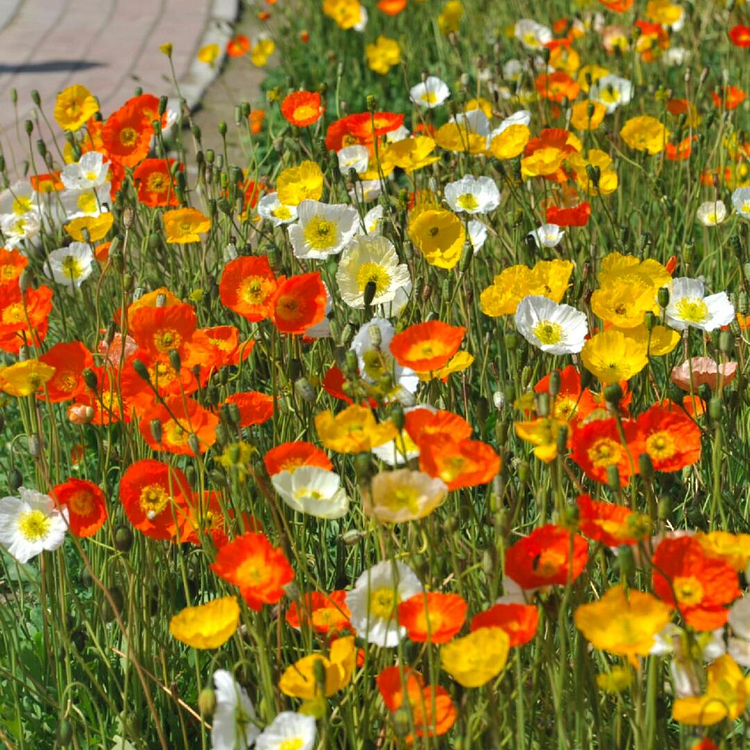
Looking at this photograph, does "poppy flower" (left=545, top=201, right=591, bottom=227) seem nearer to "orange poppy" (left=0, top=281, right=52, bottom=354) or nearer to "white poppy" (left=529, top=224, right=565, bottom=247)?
"white poppy" (left=529, top=224, right=565, bottom=247)

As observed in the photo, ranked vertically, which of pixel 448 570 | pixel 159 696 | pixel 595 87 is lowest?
pixel 159 696

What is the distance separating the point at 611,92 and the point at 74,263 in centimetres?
169

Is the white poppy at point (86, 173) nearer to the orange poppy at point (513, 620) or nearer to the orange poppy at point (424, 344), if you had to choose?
the orange poppy at point (424, 344)

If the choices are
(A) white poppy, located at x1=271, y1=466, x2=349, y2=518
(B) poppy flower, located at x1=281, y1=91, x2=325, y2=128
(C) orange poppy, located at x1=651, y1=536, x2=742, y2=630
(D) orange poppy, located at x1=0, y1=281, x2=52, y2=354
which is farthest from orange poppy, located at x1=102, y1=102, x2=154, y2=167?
(C) orange poppy, located at x1=651, y1=536, x2=742, y2=630

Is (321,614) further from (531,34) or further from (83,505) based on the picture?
(531,34)

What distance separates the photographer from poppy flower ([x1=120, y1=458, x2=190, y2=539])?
1698 mm

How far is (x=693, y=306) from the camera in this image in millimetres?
2076

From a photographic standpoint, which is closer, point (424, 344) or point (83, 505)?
point (424, 344)

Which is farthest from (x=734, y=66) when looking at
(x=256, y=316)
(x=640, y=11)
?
(x=256, y=316)

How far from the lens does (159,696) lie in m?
1.83

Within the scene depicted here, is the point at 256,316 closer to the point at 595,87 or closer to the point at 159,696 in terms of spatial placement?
the point at 159,696

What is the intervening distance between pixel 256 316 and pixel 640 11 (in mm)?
3910

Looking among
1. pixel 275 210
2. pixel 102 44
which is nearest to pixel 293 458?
pixel 275 210


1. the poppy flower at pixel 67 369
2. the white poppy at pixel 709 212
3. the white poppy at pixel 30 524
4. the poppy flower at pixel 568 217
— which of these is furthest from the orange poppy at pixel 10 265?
the white poppy at pixel 709 212
